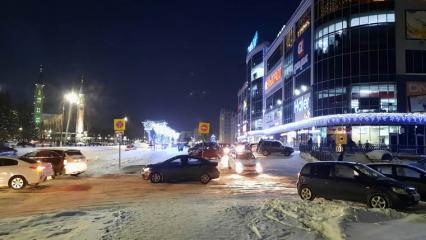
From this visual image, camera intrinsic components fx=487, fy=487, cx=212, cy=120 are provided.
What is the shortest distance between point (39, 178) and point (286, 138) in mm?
72642

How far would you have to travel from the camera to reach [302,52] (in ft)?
251

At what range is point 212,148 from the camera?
4544 cm

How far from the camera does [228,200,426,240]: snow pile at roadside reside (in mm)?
9320

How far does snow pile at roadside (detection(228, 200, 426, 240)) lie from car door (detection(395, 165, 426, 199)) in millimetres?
5138

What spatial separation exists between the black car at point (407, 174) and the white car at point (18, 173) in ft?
46.3

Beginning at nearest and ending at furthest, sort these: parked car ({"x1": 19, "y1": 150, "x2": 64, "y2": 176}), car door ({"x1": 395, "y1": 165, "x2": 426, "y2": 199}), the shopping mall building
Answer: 1. car door ({"x1": 395, "y1": 165, "x2": 426, "y2": 199})
2. parked car ({"x1": 19, "y1": 150, "x2": 64, "y2": 176})
3. the shopping mall building

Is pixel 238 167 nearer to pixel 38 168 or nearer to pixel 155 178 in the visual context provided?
pixel 155 178

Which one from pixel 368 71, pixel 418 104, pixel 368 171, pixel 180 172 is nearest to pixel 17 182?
pixel 180 172

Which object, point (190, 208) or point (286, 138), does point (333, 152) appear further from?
point (286, 138)

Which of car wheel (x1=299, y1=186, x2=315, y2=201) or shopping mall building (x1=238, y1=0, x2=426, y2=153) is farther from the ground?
shopping mall building (x1=238, y1=0, x2=426, y2=153)

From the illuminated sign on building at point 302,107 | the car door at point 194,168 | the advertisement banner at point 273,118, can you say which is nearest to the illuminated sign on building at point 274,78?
the advertisement banner at point 273,118

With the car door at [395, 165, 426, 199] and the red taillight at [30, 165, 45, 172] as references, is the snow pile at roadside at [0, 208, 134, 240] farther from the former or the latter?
the car door at [395, 165, 426, 199]

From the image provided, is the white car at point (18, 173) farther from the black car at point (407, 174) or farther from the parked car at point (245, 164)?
the black car at point (407, 174)

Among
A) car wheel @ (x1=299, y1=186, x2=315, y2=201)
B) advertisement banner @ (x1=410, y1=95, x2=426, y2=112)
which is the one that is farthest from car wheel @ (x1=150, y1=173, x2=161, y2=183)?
advertisement banner @ (x1=410, y1=95, x2=426, y2=112)
